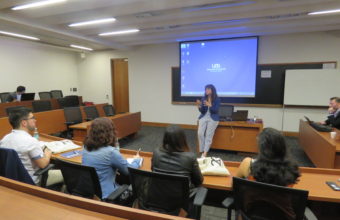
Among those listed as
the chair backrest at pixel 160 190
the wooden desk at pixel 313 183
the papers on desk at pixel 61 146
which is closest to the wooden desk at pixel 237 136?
the wooden desk at pixel 313 183

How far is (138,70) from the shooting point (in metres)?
7.38

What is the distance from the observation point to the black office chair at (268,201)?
3.99 ft

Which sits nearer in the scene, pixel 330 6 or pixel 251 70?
pixel 330 6

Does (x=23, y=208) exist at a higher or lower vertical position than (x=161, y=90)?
lower

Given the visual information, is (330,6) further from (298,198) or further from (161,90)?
(161,90)

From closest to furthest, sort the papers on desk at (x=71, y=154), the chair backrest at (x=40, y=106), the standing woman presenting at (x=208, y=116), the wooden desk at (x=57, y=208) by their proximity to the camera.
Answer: the wooden desk at (x=57, y=208) < the papers on desk at (x=71, y=154) < the standing woman presenting at (x=208, y=116) < the chair backrest at (x=40, y=106)

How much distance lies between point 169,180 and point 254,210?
1.95 ft

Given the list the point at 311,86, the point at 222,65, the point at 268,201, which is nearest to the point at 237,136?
the point at 222,65

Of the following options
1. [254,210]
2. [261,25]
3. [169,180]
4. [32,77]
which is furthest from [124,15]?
[32,77]

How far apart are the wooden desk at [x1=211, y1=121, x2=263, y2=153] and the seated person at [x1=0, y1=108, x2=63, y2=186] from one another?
3.33m

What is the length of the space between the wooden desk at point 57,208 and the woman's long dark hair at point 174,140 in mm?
638

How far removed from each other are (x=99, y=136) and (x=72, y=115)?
3668 millimetres

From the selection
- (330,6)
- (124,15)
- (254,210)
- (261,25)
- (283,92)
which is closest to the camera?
(254,210)

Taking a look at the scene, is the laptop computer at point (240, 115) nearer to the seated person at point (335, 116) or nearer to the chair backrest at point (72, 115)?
the seated person at point (335, 116)
